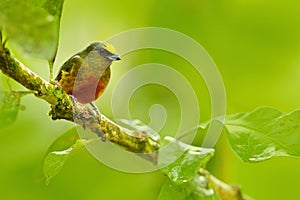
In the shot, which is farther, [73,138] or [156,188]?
[156,188]

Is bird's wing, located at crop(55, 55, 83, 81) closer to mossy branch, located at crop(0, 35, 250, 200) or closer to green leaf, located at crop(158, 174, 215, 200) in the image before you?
mossy branch, located at crop(0, 35, 250, 200)

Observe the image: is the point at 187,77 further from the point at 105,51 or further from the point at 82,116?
the point at 82,116

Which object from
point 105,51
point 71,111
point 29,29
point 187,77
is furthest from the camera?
point 187,77

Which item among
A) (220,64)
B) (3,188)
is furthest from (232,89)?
(3,188)

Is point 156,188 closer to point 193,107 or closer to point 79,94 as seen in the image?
point 193,107

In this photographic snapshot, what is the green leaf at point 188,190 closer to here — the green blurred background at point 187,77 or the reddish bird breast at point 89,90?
the reddish bird breast at point 89,90

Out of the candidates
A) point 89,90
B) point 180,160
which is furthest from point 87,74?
point 180,160
